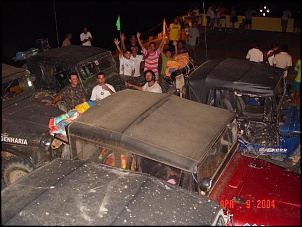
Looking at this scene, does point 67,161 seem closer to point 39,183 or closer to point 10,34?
point 39,183

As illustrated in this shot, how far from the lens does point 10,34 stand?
36156mm

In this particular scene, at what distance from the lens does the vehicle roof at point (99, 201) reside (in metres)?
3.36

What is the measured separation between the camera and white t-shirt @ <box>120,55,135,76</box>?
33.0 feet

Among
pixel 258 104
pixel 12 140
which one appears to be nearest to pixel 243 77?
pixel 258 104

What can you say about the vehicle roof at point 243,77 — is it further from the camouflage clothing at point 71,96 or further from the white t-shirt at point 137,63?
the white t-shirt at point 137,63

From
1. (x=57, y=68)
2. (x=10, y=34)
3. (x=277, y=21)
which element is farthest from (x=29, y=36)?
(x=57, y=68)

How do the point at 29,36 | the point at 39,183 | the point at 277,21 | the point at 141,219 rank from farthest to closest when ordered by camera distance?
the point at 29,36
the point at 277,21
the point at 39,183
the point at 141,219

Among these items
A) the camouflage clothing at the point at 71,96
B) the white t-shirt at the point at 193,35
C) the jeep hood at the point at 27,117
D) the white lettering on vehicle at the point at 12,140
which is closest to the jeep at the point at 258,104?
the camouflage clothing at the point at 71,96

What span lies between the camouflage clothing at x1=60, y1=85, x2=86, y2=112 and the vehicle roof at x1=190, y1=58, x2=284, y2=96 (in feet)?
8.08

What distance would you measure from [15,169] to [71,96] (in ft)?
7.11

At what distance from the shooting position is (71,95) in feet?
25.8

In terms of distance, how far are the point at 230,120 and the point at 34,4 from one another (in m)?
53.3

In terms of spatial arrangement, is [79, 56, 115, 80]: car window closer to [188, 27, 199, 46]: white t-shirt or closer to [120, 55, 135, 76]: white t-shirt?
[120, 55, 135, 76]: white t-shirt
